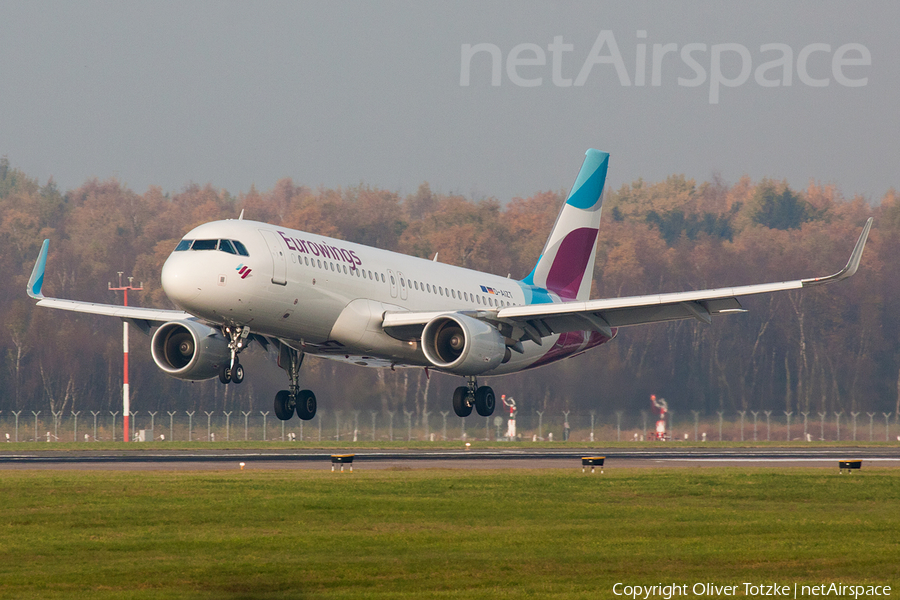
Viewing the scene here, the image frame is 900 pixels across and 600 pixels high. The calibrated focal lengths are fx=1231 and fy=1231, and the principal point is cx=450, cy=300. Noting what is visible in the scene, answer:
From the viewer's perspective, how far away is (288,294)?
3506 centimetres

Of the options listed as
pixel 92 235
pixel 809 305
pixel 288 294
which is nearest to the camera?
pixel 288 294

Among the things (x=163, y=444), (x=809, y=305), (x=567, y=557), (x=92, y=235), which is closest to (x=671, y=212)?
(x=809, y=305)

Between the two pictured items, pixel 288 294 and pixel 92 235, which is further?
pixel 92 235

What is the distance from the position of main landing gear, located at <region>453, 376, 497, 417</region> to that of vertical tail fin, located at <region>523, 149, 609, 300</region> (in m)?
8.35

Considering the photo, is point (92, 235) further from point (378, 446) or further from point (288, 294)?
point (288, 294)

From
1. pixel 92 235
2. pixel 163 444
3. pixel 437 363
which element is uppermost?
pixel 92 235

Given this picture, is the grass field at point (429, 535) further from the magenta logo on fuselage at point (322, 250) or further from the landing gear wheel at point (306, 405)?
the magenta logo on fuselage at point (322, 250)

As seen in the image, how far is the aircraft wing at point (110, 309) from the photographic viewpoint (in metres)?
42.2

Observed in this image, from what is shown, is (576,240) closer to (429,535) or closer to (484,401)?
(484,401)

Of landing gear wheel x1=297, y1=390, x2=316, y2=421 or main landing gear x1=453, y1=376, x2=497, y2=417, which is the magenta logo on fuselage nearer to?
landing gear wheel x1=297, y1=390, x2=316, y2=421

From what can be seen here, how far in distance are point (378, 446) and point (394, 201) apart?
2827 inches

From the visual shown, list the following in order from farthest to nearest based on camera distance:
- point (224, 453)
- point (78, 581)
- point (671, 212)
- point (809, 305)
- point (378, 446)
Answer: point (671, 212), point (809, 305), point (378, 446), point (224, 453), point (78, 581)

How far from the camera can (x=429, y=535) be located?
2369cm

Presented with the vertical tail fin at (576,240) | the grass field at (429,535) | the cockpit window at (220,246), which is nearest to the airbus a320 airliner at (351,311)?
the cockpit window at (220,246)
